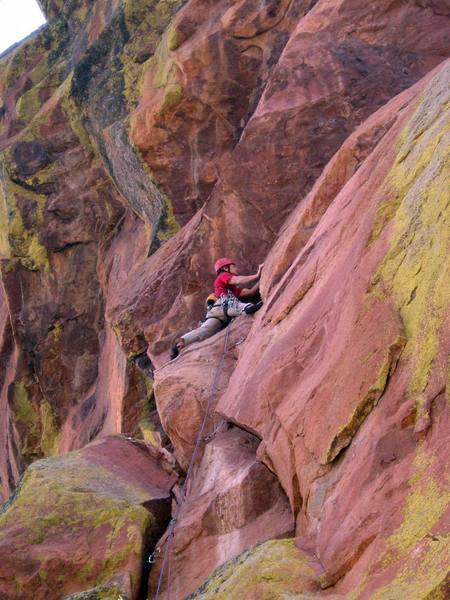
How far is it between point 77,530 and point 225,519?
1705 mm

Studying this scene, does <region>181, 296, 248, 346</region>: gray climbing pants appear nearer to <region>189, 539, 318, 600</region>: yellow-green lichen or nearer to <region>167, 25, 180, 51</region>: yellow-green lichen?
<region>189, 539, 318, 600</region>: yellow-green lichen

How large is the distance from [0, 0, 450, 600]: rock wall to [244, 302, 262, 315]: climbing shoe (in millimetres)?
122

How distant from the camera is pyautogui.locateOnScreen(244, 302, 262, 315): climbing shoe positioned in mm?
12641

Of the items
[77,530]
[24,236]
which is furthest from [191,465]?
[24,236]

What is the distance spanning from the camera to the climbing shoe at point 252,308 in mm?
12641

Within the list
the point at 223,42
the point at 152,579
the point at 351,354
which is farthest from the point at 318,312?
the point at 223,42

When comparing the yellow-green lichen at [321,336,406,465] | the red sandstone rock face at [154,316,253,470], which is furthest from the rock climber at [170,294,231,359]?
the yellow-green lichen at [321,336,406,465]

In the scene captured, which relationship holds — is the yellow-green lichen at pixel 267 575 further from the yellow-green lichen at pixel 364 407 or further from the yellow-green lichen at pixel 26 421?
the yellow-green lichen at pixel 26 421

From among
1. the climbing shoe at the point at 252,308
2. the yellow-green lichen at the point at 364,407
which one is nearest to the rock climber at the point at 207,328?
the climbing shoe at the point at 252,308

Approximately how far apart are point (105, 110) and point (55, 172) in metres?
2.44

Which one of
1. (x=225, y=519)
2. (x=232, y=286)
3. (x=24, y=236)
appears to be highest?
(x=24, y=236)

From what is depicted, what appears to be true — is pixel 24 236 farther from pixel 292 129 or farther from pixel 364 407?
pixel 364 407

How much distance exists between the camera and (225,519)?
9.10 meters

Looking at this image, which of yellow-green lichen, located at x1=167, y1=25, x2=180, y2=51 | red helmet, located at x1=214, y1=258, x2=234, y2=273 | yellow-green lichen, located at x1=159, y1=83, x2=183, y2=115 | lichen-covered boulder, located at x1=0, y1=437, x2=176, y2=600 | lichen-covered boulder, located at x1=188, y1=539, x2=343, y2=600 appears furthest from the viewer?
yellow-green lichen, located at x1=167, y1=25, x2=180, y2=51
